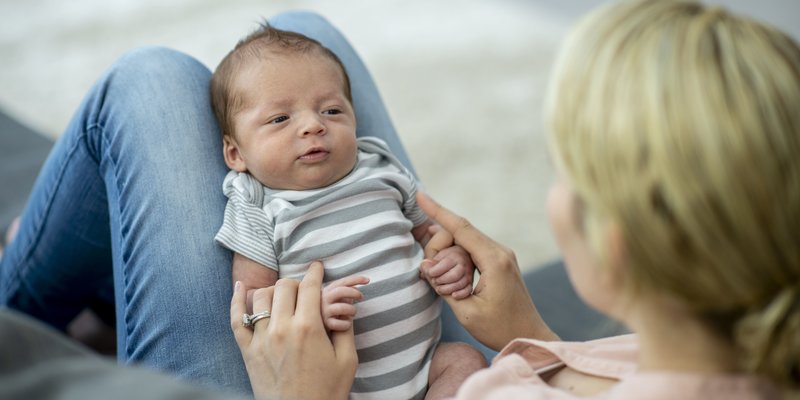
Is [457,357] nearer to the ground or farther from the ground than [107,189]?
nearer to the ground

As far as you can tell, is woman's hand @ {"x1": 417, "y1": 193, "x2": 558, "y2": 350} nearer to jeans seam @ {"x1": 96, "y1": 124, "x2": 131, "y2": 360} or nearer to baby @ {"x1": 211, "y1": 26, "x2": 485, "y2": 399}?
baby @ {"x1": 211, "y1": 26, "x2": 485, "y2": 399}

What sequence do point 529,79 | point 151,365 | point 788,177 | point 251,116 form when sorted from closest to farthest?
point 788,177 → point 151,365 → point 251,116 → point 529,79

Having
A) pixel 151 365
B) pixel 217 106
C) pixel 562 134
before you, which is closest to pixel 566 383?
pixel 562 134

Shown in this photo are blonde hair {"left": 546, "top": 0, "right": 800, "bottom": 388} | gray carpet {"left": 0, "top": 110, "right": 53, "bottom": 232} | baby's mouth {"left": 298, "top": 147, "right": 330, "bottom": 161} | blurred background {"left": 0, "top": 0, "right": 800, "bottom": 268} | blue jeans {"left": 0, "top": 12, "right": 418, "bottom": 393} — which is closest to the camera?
blonde hair {"left": 546, "top": 0, "right": 800, "bottom": 388}

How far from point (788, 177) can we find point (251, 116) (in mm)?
768

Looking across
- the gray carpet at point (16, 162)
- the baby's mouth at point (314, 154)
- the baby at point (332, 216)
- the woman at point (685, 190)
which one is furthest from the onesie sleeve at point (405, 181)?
the gray carpet at point (16, 162)

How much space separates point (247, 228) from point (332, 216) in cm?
12

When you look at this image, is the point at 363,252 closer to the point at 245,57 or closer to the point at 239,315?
the point at 239,315

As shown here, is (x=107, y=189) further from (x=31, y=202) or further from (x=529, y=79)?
(x=529, y=79)

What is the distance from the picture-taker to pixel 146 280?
1.05m

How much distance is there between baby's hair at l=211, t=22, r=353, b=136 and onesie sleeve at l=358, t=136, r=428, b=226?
0.09 m

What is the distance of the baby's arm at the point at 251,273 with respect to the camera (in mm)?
1053

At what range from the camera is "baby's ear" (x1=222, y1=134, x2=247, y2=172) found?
1.16 metres

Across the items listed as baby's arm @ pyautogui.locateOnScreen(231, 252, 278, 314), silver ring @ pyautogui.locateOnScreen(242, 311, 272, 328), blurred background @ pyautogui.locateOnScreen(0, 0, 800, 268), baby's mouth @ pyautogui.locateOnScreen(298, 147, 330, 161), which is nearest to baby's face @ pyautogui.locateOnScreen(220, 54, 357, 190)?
baby's mouth @ pyautogui.locateOnScreen(298, 147, 330, 161)
